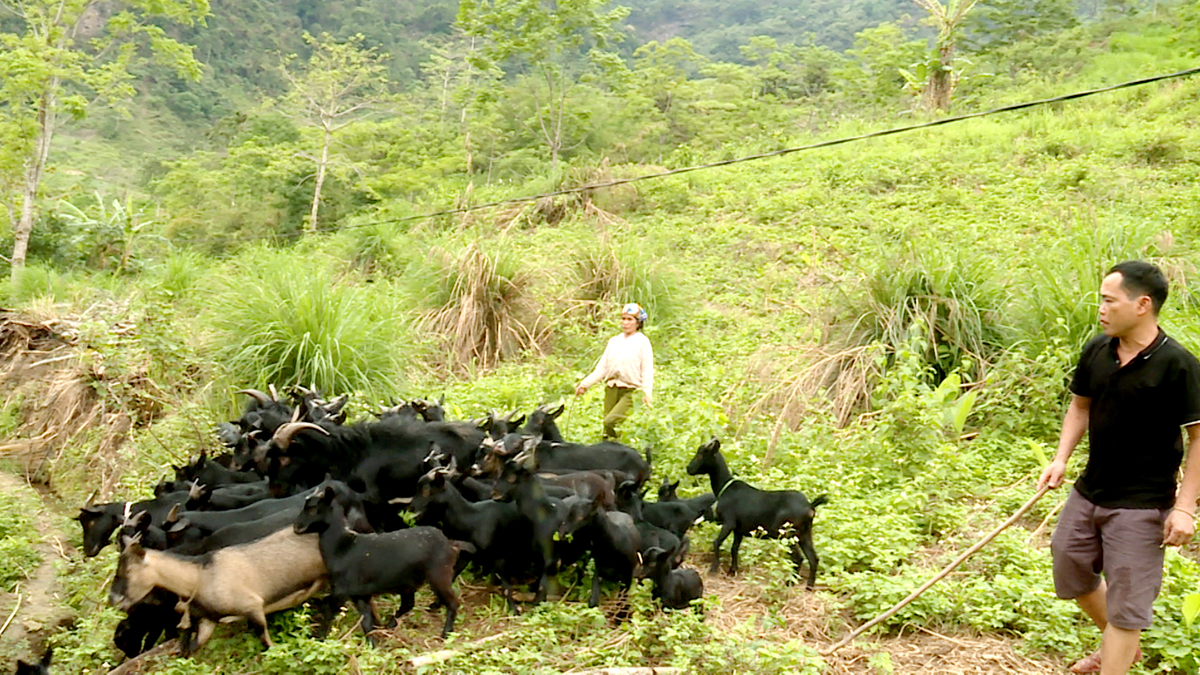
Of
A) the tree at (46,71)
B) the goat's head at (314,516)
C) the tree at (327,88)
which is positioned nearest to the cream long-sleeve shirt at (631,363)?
the goat's head at (314,516)

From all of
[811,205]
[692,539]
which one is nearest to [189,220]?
[811,205]

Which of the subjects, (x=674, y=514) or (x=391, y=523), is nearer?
(x=674, y=514)

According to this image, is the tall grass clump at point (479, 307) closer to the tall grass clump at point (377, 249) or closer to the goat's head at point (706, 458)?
the tall grass clump at point (377, 249)

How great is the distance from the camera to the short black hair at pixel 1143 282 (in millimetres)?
3883

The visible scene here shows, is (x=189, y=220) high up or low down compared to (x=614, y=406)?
up

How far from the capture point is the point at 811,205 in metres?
15.1

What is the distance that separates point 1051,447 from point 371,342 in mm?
5752

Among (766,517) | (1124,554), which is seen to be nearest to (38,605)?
(766,517)

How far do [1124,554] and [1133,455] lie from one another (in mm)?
404

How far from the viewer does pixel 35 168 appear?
1722 cm

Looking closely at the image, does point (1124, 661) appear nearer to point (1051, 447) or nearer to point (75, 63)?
point (1051, 447)

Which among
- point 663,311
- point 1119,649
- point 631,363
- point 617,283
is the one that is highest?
point 617,283

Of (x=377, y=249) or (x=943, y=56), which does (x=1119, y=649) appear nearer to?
(x=377, y=249)

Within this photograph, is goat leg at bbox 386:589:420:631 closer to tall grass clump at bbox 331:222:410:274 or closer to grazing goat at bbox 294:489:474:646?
grazing goat at bbox 294:489:474:646
